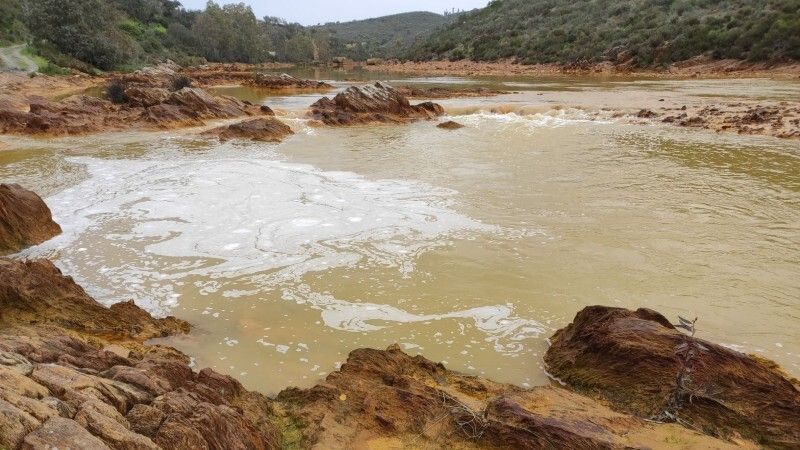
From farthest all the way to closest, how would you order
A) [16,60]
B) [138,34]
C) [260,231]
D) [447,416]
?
[138,34], [16,60], [260,231], [447,416]

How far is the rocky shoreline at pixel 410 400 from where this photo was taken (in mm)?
2283

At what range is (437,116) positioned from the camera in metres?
18.9

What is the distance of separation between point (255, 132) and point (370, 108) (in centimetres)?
530

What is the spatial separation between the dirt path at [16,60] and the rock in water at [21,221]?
24.2m

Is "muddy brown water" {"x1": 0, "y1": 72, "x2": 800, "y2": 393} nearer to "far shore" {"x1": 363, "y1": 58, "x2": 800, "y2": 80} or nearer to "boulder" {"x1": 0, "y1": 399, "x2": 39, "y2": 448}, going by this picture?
"boulder" {"x1": 0, "y1": 399, "x2": 39, "y2": 448}

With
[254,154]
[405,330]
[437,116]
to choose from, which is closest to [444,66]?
[437,116]

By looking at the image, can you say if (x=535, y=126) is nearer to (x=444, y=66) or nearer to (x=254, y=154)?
(x=254, y=154)

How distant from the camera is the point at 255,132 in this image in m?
13.9

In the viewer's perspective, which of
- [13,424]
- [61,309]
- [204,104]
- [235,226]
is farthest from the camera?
[204,104]

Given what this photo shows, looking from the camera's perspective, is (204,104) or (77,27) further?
(77,27)

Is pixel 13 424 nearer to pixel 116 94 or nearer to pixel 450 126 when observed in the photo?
pixel 450 126

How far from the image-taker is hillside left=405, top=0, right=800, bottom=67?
28.6 m

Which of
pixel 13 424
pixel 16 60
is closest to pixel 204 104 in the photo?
pixel 16 60

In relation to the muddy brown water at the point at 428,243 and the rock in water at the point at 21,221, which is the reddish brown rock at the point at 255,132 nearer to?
the muddy brown water at the point at 428,243
